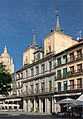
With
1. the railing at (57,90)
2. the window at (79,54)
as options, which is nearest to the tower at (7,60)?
the railing at (57,90)

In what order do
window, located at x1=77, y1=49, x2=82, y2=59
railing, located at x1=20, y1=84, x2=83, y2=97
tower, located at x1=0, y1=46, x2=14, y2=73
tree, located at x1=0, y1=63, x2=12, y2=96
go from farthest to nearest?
tower, located at x1=0, y1=46, x2=14, y2=73 < window, located at x1=77, y1=49, x2=82, y2=59 < railing, located at x1=20, y1=84, x2=83, y2=97 < tree, located at x1=0, y1=63, x2=12, y2=96

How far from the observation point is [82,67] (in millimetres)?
42688

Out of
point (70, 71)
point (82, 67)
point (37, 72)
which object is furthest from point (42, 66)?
point (82, 67)

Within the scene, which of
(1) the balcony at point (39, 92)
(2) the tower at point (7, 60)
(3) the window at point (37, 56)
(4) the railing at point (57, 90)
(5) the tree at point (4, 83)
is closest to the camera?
(5) the tree at point (4, 83)

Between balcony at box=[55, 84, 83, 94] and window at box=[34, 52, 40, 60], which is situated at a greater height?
window at box=[34, 52, 40, 60]

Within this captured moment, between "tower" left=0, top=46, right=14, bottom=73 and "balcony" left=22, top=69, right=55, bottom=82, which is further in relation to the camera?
"tower" left=0, top=46, right=14, bottom=73

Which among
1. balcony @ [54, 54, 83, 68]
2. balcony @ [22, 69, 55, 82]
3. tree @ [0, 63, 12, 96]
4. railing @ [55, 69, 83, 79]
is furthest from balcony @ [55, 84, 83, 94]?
tree @ [0, 63, 12, 96]

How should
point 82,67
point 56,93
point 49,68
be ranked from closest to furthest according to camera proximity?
point 82,67 → point 56,93 → point 49,68

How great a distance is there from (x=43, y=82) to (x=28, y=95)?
7.06 meters

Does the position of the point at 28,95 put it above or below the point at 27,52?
below

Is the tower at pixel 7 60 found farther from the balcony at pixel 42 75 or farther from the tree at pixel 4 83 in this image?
the tree at pixel 4 83

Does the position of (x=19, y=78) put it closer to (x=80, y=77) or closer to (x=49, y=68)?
(x=49, y=68)

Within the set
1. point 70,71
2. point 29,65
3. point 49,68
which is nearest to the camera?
point 70,71

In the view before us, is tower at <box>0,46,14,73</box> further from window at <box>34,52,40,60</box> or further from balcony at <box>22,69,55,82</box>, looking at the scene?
window at <box>34,52,40,60</box>
